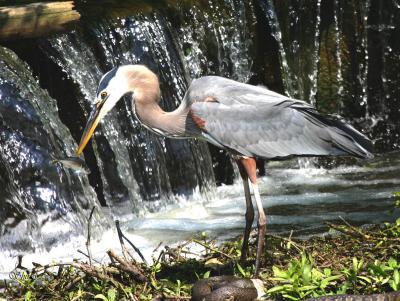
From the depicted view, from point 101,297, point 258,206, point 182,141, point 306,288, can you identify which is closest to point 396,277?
point 306,288

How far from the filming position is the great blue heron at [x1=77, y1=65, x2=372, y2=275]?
18.2ft

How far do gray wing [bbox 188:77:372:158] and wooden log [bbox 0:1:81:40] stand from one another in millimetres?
3454

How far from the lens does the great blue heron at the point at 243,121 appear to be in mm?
5539

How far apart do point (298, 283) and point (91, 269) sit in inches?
46.3

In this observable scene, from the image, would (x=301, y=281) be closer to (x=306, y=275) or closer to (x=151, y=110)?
(x=306, y=275)

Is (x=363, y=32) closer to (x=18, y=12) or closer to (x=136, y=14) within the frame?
(x=136, y=14)

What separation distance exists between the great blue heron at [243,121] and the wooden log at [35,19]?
330 cm

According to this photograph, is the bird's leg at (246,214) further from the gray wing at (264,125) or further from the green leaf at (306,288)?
the green leaf at (306,288)

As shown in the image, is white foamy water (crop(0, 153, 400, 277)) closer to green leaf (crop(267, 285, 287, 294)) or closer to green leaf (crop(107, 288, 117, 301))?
green leaf (crop(107, 288, 117, 301))

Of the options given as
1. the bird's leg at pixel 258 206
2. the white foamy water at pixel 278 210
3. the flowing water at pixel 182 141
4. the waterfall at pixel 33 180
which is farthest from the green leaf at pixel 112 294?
the waterfall at pixel 33 180

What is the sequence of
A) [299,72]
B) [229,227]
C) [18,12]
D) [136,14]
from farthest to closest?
1. [299,72]
2. [136,14]
3. [18,12]
4. [229,227]

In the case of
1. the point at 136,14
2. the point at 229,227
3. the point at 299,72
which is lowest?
the point at 229,227

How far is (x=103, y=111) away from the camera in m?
5.44

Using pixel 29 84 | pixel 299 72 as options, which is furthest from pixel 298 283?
pixel 299 72
